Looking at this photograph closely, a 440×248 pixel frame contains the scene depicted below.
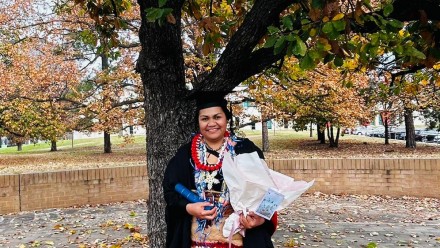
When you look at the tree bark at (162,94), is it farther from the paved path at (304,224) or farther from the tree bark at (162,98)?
the paved path at (304,224)

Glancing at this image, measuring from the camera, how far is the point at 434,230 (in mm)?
6457

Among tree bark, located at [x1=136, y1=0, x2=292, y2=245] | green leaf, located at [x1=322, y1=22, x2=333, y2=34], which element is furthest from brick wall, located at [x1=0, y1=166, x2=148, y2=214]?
green leaf, located at [x1=322, y1=22, x2=333, y2=34]

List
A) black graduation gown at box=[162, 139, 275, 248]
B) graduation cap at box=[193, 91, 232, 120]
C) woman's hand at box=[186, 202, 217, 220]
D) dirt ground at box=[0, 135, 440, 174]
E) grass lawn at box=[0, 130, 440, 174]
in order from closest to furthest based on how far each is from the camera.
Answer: woman's hand at box=[186, 202, 217, 220] < black graduation gown at box=[162, 139, 275, 248] < graduation cap at box=[193, 91, 232, 120] < dirt ground at box=[0, 135, 440, 174] < grass lawn at box=[0, 130, 440, 174]

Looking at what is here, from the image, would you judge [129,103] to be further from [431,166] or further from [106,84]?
[431,166]

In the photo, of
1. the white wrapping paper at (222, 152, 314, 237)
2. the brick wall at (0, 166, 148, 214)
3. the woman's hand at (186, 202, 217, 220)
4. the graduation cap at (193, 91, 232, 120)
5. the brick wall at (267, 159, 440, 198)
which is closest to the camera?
the white wrapping paper at (222, 152, 314, 237)

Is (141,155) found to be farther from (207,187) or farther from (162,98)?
(207,187)

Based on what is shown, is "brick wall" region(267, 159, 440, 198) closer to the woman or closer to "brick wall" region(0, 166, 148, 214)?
"brick wall" region(0, 166, 148, 214)

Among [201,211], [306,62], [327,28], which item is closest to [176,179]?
[201,211]

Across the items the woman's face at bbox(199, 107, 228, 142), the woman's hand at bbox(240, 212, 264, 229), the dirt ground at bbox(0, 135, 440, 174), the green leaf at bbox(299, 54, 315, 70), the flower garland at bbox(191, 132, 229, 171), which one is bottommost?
the dirt ground at bbox(0, 135, 440, 174)

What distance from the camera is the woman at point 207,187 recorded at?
8.71 feet

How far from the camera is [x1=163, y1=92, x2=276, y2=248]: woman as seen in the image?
105 inches

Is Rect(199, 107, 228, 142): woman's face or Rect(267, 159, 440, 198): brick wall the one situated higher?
Rect(199, 107, 228, 142): woman's face

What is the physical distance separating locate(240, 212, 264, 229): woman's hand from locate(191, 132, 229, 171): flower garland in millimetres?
383

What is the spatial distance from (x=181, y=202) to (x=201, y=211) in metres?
0.17
